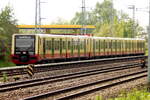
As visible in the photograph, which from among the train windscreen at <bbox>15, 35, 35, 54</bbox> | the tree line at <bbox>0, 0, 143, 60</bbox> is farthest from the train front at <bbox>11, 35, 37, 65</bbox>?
the tree line at <bbox>0, 0, 143, 60</bbox>

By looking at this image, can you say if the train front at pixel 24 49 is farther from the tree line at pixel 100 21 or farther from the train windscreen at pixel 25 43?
the tree line at pixel 100 21

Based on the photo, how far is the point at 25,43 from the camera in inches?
1032

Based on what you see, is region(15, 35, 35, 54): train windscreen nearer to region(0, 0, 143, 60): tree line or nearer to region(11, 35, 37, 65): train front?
region(11, 35, 37, 65): train front

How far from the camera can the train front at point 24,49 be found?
26.0 metres

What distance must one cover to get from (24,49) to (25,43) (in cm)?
43

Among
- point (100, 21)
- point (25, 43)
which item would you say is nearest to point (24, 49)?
point (25, 43)

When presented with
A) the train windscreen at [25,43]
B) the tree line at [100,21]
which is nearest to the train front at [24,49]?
the train windscreen at [25,43]

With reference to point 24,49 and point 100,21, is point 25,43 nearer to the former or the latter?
point 24,49

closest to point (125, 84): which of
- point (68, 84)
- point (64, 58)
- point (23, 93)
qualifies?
point (68, 84)

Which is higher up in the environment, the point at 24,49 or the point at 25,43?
the point at 25,43

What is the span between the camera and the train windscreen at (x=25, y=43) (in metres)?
26.1

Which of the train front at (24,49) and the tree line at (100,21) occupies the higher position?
the tree line at (100,21)

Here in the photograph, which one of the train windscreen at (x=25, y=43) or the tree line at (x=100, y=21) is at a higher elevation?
the tree line at (x=100, y=21)

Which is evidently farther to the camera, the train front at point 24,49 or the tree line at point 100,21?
the tree line at point 100,21
